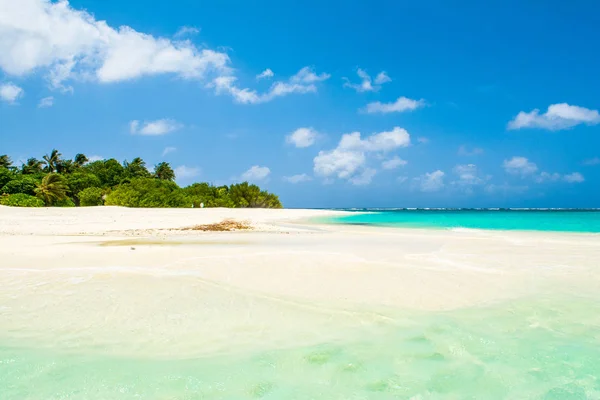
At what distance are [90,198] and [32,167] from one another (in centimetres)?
1881

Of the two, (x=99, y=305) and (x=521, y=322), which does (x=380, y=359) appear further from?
(x=99, y=305)

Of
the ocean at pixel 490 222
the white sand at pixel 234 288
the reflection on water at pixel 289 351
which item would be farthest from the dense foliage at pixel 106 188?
the reflection on water at pixel 289 351

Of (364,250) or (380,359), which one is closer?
(380,359)

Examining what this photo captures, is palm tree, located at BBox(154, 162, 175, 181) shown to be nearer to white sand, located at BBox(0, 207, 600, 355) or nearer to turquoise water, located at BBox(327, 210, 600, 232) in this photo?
turquoise water, located at BBox(327, 210, 600, 232)

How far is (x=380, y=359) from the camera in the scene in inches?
135

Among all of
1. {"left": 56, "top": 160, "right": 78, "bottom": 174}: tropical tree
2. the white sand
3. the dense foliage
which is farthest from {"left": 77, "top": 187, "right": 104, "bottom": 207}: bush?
the white sand

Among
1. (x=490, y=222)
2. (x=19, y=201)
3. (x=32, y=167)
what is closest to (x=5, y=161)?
(x=32, y=167)

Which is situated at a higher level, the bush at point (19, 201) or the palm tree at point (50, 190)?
the palm tree at point (50, 190)

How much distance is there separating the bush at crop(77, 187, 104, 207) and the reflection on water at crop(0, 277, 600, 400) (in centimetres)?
4836

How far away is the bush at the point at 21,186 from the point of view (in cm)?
4372

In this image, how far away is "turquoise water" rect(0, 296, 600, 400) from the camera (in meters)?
2.83

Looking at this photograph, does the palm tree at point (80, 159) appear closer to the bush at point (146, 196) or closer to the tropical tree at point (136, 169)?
the tropical tree at point (136, 169)

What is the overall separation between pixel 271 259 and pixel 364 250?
10.3ft

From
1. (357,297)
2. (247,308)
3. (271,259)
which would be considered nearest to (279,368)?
(247,308)
